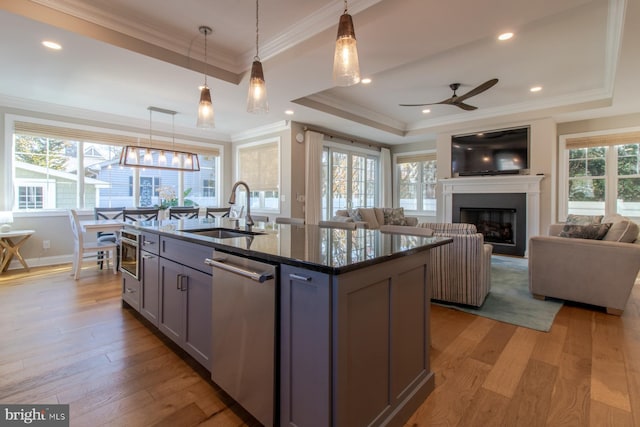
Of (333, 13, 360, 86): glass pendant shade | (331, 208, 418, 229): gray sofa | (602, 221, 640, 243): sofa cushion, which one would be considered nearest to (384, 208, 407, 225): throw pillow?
(331, 208, 418, 229): gray sofa

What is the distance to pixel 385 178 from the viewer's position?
808 centimetres

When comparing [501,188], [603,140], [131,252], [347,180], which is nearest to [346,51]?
[131,252]

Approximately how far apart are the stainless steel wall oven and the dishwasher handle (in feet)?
4.39

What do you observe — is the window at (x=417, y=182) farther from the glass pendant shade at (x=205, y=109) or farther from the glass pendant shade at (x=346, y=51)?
the glass pendant shade at (x=346, y=51)

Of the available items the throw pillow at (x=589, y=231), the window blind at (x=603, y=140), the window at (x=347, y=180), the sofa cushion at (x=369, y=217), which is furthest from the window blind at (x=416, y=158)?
the throw pillow at (x=589, y=231)

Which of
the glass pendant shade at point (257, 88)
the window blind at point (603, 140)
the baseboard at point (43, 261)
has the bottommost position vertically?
the baseboard at point (43, 261)

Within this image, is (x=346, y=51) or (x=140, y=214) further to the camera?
(x=140, y=214)

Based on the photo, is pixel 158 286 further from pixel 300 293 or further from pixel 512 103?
pixel 512 103

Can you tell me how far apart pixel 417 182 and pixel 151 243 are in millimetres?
6851

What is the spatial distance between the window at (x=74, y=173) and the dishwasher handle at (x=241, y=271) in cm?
520

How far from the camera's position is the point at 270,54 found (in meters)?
3.41

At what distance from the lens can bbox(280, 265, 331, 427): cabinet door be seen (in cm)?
119

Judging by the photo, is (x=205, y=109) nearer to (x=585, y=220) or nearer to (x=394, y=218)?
(x=394, y=218)

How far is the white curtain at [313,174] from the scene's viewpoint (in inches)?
237
